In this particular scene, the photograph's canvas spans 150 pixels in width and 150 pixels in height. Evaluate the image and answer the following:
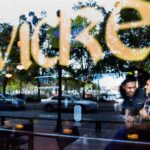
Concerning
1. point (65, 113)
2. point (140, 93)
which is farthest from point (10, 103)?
point (140, 93)

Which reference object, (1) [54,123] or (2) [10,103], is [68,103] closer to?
(1) [54,123]

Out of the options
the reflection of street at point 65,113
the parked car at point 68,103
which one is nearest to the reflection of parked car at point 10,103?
the reflection of street at point 65,113

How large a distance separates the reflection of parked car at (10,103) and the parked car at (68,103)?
269 mm

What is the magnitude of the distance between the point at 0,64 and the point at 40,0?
0.67 metres

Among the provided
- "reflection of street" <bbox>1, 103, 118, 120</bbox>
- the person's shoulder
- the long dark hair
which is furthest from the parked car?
the person's shoulder

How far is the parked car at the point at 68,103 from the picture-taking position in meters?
2.97

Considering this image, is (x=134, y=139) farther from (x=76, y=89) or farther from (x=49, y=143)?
(x=49, y=143)

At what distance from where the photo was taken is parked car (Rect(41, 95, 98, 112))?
2.97 metres

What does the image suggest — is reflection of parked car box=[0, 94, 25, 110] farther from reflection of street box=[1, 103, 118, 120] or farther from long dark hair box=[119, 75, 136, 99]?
long dark hair box=[119, 75, 136, 99]

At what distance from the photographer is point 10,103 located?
3.54 meters

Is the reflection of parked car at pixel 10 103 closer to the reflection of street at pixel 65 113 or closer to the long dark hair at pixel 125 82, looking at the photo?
the reflection of street at pixel 65 113

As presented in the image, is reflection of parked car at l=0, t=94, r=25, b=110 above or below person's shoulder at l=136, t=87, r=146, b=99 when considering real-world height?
below

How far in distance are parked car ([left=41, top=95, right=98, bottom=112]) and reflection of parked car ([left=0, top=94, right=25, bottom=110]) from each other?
27 cm

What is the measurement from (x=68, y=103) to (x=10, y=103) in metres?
0.68
